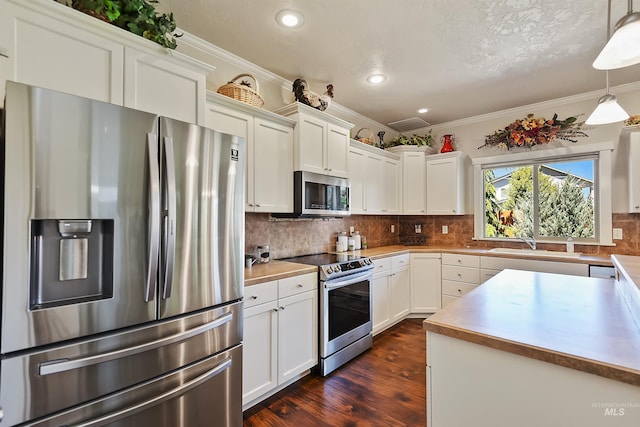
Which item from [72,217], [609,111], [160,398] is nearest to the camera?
[72,217]

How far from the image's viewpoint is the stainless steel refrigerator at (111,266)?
39.9 inches

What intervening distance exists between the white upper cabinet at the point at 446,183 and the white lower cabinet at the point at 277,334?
2527mm

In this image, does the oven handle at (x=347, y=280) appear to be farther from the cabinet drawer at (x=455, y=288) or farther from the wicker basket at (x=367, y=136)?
the wicker basket at (x=367, y=136)

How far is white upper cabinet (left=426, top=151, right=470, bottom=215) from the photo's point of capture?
4000 millimetres

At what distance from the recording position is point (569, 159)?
352 cm

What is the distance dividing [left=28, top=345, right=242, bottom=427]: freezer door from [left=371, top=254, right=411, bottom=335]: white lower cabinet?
5.80 ft

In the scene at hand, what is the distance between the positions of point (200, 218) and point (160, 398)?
2.73 feet

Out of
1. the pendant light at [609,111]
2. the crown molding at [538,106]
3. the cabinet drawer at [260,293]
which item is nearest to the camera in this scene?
the pendant light at [609,111]

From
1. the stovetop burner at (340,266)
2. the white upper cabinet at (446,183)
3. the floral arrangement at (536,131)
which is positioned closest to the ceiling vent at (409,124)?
the white upper cabinet at (446,183)

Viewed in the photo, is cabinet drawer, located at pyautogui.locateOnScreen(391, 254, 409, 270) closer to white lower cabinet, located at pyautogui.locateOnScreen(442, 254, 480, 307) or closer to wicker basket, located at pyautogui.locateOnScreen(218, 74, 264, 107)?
white lower cabinet, located at pyautogui.locateOnScreen(442, 254, 480, 307)

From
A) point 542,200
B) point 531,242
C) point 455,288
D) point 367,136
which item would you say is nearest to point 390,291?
point 455,288

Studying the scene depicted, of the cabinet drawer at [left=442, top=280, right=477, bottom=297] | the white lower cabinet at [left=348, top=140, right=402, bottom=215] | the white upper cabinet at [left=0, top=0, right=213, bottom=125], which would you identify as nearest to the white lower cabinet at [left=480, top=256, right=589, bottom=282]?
the cabinet drawer at [left=442, top=280, right=477, bottom=297]

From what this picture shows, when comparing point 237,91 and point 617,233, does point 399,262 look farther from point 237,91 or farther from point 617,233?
point 237,91

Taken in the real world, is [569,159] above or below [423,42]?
below
